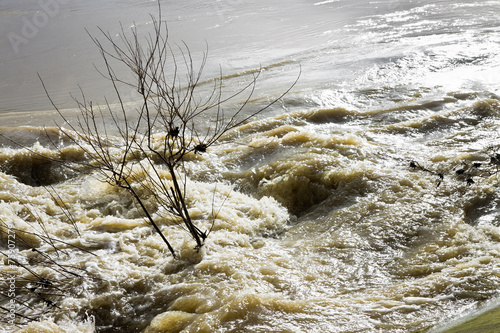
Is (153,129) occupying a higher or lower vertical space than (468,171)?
higher

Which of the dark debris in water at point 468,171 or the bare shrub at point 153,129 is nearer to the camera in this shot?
the bare shrub at point 153,129

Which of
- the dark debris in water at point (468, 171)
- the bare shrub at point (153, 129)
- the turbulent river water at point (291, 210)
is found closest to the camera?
the turbulent river water at point (291, 210)

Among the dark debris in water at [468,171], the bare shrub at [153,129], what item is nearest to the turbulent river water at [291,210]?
the dark debris in water at [468,171]

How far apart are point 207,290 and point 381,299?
134 centimetres

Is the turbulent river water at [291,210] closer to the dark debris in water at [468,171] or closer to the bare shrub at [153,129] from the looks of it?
the dark debris in water at [468,171]

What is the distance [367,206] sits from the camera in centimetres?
516

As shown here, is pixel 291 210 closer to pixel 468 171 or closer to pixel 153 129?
pixel 468 171

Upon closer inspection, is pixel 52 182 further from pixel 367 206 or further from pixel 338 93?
pixel 338 93

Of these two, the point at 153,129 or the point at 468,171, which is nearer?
the point at 468,171

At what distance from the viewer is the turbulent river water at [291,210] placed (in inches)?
143

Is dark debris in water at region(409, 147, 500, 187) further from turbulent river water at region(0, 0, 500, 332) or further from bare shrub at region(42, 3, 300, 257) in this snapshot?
bare shrub at region(42, 3, 300, 257)

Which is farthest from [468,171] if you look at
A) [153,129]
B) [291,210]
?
[153,129]

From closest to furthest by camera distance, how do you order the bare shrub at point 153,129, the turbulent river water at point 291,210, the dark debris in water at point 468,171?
the turbulent river water at point 291,210 < the bare shrub at point 153,129 < the dark debris in water at point 468,171

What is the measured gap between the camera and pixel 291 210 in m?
5.50
